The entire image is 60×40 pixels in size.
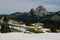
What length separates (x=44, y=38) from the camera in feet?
16.0

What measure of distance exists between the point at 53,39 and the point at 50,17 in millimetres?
6015

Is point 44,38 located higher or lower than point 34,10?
lower

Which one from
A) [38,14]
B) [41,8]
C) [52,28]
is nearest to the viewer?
[52,28]

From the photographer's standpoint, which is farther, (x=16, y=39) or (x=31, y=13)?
(x=31, y=13)

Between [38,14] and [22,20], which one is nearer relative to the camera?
[22,20]

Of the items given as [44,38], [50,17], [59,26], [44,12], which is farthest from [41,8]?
[44,38]

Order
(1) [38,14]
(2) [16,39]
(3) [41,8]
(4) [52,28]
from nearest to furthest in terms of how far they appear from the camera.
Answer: (2) [16,39]
(4) [52,28]
(3) [41,8]
(1) [38,14]

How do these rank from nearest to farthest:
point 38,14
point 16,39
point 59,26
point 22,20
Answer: point 16,39 < point 59,26 < point 22,20 < point 38,14

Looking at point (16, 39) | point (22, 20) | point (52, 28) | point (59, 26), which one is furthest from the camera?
point (22, 20)

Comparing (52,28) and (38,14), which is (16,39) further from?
(38,14)

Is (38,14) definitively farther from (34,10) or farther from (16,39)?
(16,39)

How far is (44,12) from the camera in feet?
39.5

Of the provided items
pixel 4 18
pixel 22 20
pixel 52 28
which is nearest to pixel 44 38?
pixel 52 28

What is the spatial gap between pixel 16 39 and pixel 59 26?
4342 mm
